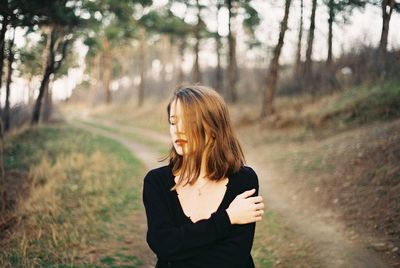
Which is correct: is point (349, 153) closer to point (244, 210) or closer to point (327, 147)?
point (327, 147)

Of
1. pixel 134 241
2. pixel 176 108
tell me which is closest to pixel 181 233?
pixel 176 108

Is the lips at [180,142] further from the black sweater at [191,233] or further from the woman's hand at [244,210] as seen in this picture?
the woman's hand at [244,210]

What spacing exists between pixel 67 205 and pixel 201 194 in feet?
18.3

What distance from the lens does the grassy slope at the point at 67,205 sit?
4.64 metres

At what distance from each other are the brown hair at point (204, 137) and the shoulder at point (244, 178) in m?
0.03

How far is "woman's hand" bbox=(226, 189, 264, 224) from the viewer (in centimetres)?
177

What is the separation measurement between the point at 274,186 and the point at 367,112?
4.52 m

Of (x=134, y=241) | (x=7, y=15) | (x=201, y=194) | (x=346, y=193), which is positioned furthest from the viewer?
(x=7, y=15)

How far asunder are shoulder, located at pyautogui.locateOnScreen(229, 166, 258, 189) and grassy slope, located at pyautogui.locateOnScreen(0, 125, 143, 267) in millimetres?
3334

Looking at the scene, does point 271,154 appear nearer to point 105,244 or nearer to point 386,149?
point 386,149

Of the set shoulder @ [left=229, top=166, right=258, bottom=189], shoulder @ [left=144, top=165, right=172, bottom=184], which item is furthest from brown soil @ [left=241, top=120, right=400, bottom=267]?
shoulder @ [left=144, top=165, right=172, bottom=184]

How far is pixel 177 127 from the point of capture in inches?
73.4

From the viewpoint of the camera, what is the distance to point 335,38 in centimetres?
1616

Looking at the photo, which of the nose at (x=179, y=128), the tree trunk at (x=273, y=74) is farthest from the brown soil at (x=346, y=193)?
the tree trunk at (x=273, y=74)
